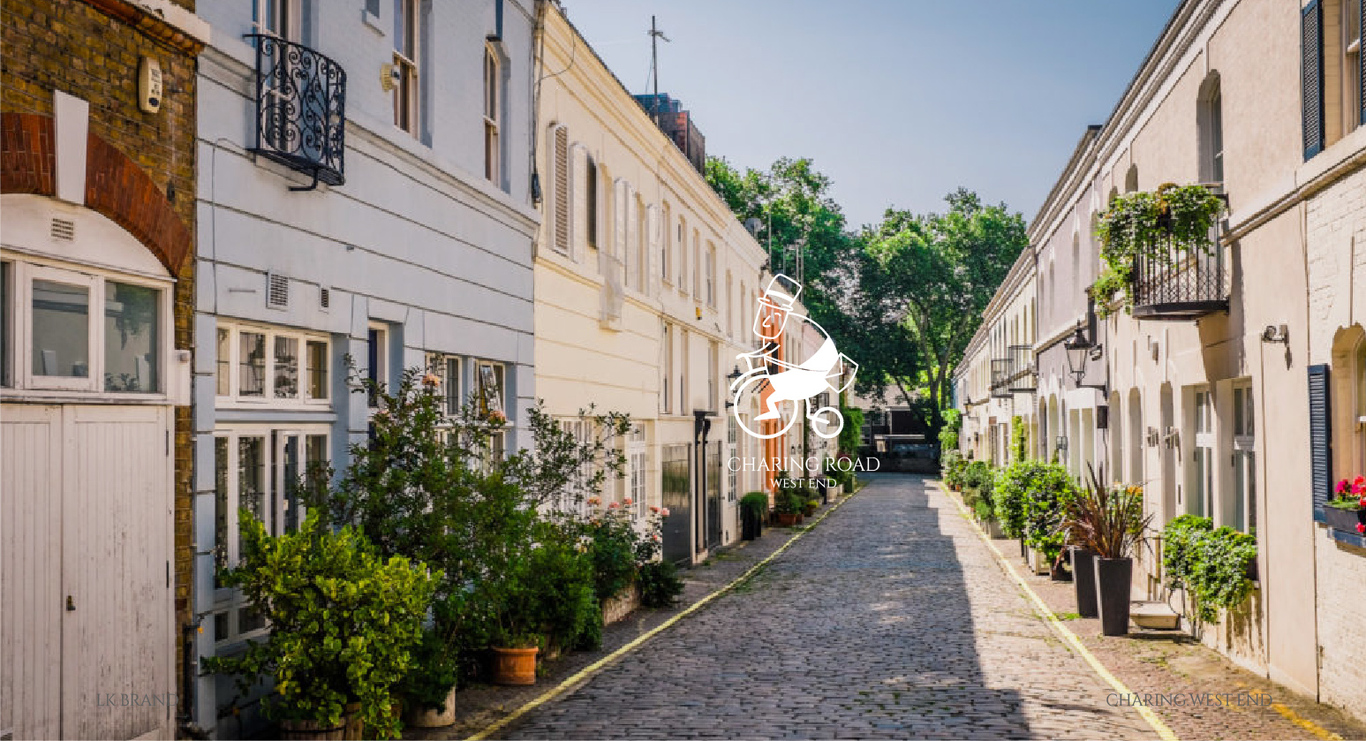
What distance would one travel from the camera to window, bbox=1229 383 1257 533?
11.8 metres

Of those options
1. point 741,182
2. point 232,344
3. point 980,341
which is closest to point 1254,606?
point 232,344

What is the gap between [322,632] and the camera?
7637mm

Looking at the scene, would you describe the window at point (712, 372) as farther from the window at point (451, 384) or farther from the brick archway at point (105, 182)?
the brick archway at point (105, 182)

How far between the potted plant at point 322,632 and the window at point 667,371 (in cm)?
1390

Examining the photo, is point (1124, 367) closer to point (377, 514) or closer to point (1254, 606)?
point (1254, 606)

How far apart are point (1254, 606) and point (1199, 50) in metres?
5.67

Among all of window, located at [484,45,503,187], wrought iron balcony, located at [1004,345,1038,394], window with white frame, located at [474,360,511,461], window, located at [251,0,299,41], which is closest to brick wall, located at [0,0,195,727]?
window, located at [251,0,299,41]

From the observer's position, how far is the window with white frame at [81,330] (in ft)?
20.5

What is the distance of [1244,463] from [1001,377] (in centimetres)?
2426

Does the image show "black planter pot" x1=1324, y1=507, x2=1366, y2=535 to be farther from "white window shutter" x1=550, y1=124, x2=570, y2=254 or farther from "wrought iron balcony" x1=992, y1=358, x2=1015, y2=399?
"wrought iron balcony" x1=992, y1=358, x2=1015, y2=399

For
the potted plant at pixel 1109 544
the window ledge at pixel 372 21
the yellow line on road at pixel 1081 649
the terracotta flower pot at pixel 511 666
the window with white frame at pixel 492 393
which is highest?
the window ledge at pixel 372 21

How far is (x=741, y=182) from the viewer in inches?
2196

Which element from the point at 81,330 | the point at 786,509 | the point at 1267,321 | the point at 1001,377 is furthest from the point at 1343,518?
the point at 1001,377

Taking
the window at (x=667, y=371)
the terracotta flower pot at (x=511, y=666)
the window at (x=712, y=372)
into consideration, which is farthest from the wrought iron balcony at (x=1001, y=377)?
the terracotta flower pot at (x=511, y=666)
